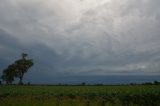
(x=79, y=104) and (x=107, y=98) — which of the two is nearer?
(x=79, y=104)

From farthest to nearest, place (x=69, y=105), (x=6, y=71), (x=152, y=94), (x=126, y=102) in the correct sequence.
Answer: (x=6, y=71) → (x=152, y=94) → (x=126, y=102) → (x=69, y=105)

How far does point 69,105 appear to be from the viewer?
112 ft

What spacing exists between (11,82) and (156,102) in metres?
89.8

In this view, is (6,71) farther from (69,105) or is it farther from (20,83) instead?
(69,105)

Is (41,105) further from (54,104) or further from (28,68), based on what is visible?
(28,68)

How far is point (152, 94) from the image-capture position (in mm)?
43781

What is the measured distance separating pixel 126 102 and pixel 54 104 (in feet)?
32.4

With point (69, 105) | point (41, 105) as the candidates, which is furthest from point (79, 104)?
point (41, 105)

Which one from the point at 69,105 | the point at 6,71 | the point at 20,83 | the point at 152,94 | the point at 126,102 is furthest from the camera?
the point at 6,71

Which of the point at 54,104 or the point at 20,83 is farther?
the point at 20,83

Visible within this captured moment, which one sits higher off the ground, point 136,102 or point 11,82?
point 11,82

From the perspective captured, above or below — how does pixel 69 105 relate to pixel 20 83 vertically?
below

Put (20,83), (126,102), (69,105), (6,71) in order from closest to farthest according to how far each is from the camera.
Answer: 1. (69,105)
2. (126,102)
3. (20,83)
4. (6,71)

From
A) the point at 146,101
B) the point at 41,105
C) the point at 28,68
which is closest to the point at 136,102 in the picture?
the point at 146,101
